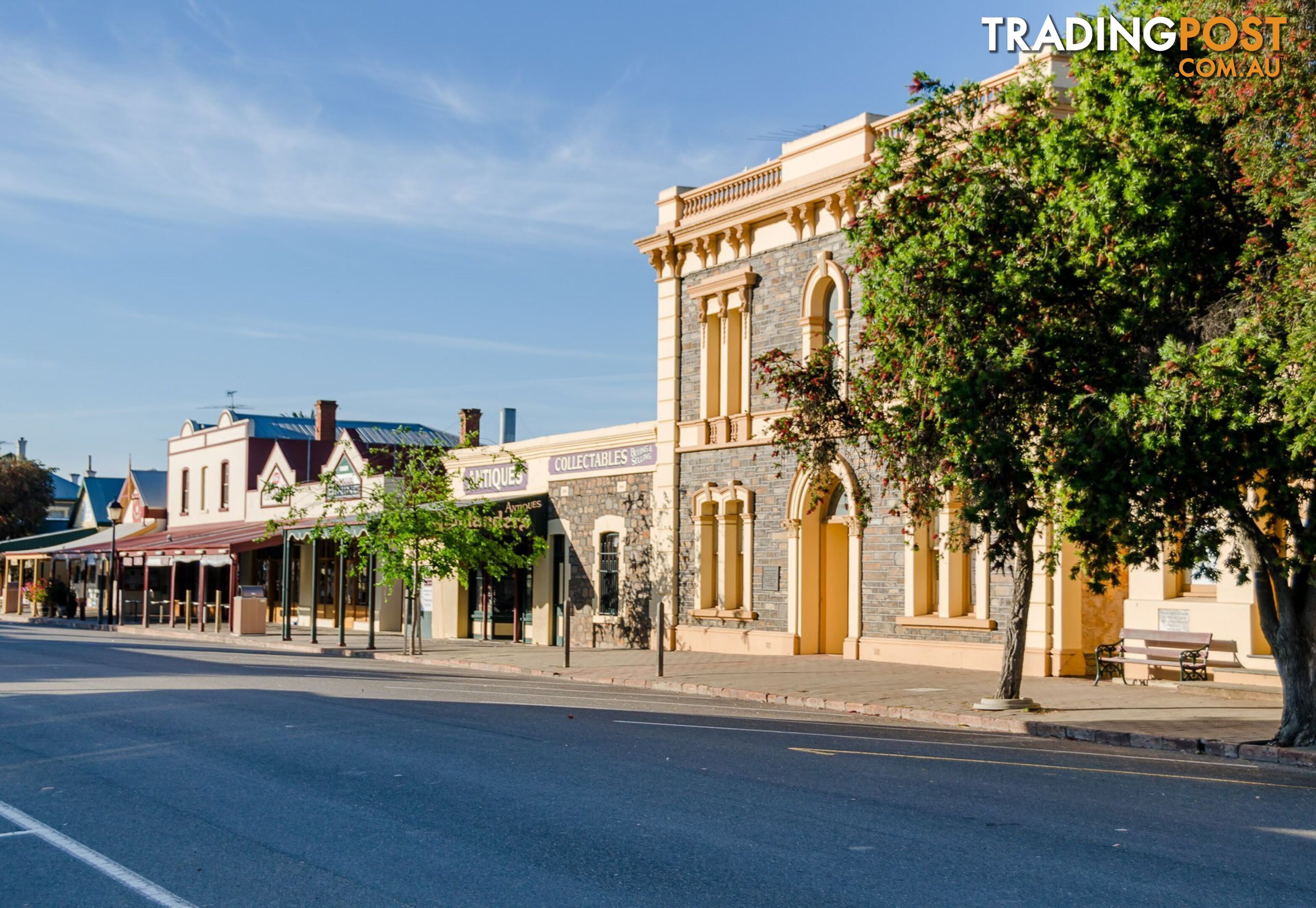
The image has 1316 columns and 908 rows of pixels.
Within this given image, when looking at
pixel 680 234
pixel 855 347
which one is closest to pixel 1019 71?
pixel 855 347

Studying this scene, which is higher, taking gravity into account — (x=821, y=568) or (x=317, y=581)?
(x=821, y=568)

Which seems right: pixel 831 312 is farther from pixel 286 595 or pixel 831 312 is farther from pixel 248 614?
pixel 248 614

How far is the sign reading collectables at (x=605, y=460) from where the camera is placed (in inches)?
1145

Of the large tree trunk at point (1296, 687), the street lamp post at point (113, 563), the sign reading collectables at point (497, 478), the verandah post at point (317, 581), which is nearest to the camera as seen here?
the large tree trunk at point (1296, 687)

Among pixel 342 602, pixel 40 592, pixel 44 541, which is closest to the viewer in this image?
pixel 342 602

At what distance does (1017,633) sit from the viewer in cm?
1619

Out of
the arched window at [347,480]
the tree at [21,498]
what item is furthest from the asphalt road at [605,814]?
the tree at [21,498]

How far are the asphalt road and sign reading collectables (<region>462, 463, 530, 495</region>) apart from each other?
59.3 feet

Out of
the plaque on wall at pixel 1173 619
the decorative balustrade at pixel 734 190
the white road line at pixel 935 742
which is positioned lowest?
the white road line at pixel 935 742

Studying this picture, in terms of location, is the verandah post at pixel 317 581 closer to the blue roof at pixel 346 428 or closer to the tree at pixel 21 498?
the blue roof at pixel 346 428

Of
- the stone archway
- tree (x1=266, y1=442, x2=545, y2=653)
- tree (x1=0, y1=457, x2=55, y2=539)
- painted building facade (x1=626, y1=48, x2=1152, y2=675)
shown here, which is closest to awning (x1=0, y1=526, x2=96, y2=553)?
tree (x1=0, y1=457, x2=55, y2=539)

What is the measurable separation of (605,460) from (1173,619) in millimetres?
14307

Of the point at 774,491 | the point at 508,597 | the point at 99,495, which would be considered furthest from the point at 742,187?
the point at 99,495

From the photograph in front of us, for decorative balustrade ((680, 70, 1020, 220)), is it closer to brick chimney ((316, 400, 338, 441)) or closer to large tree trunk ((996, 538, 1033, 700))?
large tree trunk ((996, 538, 1033, 700))
